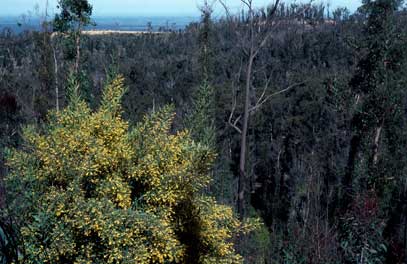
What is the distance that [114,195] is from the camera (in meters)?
6.50

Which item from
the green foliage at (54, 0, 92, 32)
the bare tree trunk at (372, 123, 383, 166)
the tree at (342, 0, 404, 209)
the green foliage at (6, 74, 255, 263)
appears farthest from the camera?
the green foliage at (54, 0, 92, 32)

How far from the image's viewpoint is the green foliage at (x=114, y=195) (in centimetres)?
608

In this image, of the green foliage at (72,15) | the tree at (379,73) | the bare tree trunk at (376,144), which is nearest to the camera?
the tree at (379,73)

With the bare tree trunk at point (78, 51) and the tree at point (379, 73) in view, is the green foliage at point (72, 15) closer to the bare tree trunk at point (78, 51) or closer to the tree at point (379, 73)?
the bare tree trunk at point (78, 51)

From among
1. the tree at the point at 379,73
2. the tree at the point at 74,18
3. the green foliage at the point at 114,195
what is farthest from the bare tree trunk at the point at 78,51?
the tree at the point at 379,73

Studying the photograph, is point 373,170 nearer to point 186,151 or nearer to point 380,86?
point 380,86

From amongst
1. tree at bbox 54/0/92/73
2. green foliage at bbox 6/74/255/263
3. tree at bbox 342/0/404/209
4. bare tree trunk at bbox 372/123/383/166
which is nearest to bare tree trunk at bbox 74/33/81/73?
tree at bbox 54/0/92/73

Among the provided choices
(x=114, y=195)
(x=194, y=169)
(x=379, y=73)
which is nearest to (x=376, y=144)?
(x=379, y=73)

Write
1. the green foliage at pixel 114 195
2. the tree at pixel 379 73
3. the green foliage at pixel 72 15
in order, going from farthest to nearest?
1. the green foliage at pixel 72 15
2. the tree at pixel 379 73
3. the green foliage at pixel 114 195

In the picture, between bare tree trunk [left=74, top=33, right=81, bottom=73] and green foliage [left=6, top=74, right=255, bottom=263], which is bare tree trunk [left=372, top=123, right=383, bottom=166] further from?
bare tree trunk [left=74, top=33, right=81, bottom=73]

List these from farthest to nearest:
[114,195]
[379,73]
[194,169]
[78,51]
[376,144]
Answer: [78,51] < [376,144] < [379,73] < [194,169] < [114,195]

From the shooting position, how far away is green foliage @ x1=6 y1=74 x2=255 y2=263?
608 centimetres

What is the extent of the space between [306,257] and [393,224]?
32.4 ft

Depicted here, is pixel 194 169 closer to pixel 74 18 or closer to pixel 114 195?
pixel 114 195
